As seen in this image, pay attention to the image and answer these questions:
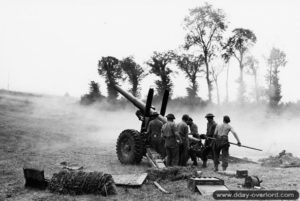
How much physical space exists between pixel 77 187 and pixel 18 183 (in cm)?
177

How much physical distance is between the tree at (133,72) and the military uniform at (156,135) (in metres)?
32.1

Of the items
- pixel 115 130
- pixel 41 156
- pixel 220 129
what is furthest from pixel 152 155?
pixel 115 130

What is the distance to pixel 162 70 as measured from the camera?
148 ft

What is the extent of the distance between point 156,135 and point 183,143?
4.71 feet

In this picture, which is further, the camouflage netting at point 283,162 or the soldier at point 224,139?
the camouflage netting at point 283,162

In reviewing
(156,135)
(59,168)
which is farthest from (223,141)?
(59,168)

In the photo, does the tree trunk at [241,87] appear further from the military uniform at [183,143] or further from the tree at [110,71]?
the military uniform at [183,143]

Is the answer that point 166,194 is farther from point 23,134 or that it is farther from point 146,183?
point 23,134

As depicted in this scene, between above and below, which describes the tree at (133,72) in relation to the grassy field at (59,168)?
above

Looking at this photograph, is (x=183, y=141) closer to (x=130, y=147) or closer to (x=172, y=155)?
(x=172, y=155)

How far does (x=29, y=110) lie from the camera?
33.9 meters

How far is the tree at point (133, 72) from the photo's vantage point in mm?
45938

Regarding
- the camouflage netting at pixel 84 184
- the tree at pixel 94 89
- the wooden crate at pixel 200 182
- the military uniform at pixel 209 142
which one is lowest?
the camouflage netting at pixel 84 184

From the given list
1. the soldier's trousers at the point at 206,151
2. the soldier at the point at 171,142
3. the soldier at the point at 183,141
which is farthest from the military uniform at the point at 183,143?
the soldier's trousers at the point at 206,151
